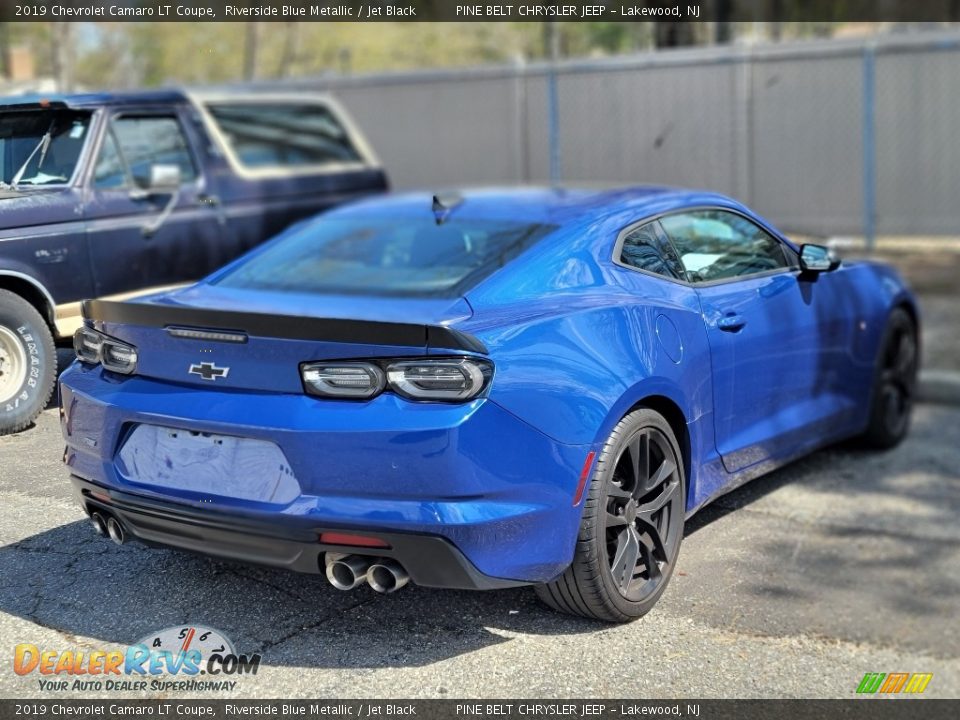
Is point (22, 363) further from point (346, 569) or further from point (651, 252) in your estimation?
point (651, 252)

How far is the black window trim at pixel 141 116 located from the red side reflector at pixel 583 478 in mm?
3145

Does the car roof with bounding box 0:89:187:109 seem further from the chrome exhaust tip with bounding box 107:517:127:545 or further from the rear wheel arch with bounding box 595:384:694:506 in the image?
the rear wheel arch with bounding box 595:384:694:506

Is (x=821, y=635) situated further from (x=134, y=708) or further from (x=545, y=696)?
(x=134, y=708)

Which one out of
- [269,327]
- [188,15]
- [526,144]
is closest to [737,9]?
[526,144]

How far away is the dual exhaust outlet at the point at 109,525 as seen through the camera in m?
3.72

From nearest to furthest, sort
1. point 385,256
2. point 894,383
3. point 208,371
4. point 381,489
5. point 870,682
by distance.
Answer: point 381,489, point 208,371, point 870,682, point 385,256, point 894,383

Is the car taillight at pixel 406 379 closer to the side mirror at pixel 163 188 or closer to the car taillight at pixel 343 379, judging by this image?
the car taillight at pixel 343 379

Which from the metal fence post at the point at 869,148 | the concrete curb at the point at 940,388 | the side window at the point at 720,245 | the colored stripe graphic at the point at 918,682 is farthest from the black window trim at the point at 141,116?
the metal fence post at the point at 869,148

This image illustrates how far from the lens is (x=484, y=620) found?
13.1 feet

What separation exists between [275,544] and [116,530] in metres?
0.68

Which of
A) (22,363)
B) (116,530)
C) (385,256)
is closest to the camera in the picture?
(116,530)

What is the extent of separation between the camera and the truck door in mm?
5645

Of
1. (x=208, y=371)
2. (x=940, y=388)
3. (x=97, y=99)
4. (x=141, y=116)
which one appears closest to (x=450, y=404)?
(x=208, y=371)

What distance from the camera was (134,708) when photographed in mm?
3285
